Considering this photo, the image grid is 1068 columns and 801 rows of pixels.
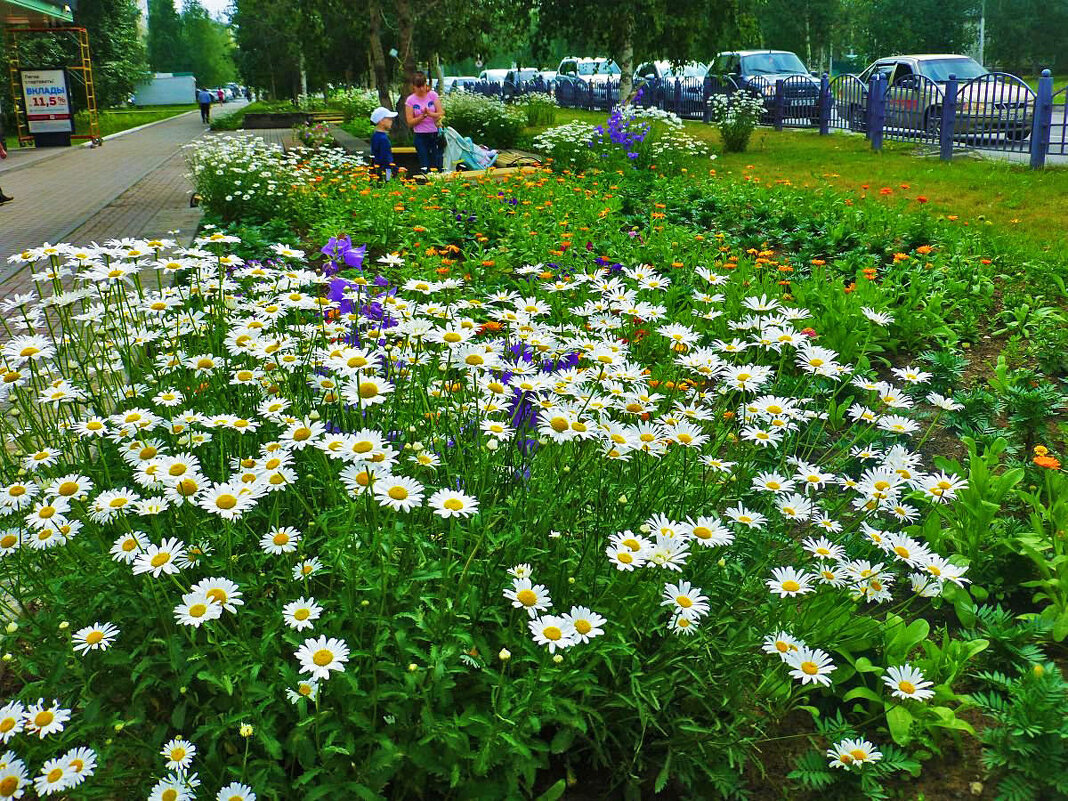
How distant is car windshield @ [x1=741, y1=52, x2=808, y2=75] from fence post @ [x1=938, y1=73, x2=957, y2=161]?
10880mm

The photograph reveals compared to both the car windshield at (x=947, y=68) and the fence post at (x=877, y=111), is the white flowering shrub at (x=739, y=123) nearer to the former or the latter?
the fence post at (x=877, y=111)

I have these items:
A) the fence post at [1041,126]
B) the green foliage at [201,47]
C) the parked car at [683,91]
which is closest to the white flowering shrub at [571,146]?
the fence post at [1041,126]

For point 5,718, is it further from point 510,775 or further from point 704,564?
point 704,564

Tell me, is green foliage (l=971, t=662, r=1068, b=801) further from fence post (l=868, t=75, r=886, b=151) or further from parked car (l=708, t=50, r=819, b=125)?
parked car (l=708, t=50, r=819, b=125)

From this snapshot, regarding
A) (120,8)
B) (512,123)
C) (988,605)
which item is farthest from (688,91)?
(120,8)

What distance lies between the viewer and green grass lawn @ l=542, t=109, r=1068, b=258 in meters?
8.15

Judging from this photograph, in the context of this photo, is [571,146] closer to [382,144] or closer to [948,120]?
[382,144]

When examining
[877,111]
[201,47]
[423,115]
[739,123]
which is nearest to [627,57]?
[739,123]

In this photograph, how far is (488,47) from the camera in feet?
73.9

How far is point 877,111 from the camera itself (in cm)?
1565

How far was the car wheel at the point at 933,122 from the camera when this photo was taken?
567 inches

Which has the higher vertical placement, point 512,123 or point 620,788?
point 512,123

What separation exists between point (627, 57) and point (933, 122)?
7.48 metres

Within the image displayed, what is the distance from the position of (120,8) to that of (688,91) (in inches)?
1204
